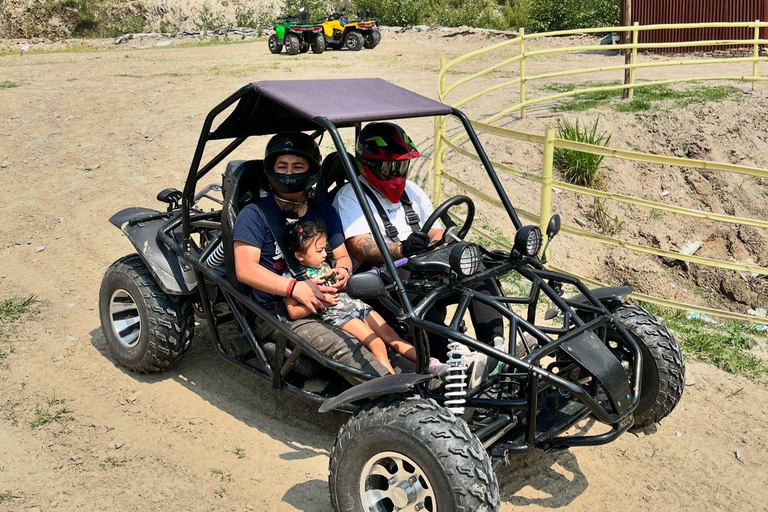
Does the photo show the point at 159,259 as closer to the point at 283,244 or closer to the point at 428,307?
the point at 283,244

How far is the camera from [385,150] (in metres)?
4.42

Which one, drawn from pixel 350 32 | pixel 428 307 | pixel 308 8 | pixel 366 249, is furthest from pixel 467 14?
pixel 428 307

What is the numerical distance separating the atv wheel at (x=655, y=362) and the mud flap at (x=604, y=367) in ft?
2.12

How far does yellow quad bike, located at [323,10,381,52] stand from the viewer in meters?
19.6

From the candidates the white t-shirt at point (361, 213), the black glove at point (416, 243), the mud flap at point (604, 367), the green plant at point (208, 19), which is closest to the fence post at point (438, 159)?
the white t-shirt at point (361, 213)

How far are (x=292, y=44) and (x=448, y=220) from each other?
A: 15363 millimetres

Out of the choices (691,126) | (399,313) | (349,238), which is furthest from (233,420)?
(691,126)

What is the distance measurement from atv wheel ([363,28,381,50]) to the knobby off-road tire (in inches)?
701

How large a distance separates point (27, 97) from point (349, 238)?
33.0 ft

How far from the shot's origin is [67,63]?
1741 cm

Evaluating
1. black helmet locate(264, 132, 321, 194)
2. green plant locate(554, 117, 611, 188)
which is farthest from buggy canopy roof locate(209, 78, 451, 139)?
green plant locate(554, 117, 611, 188)

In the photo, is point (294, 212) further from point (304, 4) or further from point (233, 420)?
point (304, 4)

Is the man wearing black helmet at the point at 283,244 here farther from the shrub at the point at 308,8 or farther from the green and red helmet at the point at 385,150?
the shrub at the point at 308,8

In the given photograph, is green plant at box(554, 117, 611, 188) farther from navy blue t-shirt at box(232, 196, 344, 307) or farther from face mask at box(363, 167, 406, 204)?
navy blue t-shirt at box(232, 196, 344, 307)
